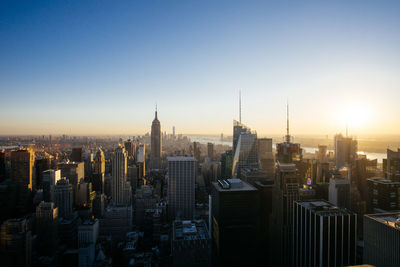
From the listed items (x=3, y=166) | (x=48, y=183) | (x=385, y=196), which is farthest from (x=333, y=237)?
(x=3, y=166)

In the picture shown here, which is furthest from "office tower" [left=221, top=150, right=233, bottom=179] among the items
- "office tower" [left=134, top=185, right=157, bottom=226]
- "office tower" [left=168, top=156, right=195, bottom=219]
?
"office tower" [left=134, top=185, right=157, bottom=226]

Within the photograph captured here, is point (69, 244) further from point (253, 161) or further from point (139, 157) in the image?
point (139, 157)

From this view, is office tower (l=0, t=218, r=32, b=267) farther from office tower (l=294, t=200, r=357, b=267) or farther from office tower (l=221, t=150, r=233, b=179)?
Result: office tower (l=221, t=150, r=233, b=179)

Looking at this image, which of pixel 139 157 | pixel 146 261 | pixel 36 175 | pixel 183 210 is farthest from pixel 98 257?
pixel 139 157

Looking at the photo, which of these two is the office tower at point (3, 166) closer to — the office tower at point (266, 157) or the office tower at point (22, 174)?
the office tower at point (22, 174)

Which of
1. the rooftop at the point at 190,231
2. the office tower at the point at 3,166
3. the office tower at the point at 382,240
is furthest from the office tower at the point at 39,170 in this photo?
the office tower at the point at 382,240
